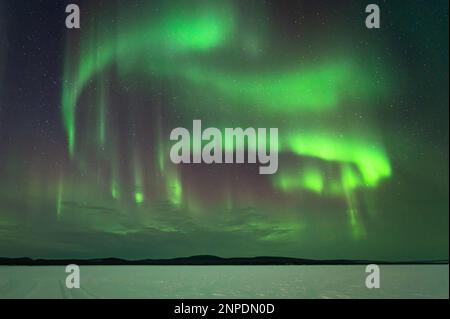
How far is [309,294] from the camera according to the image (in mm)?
30156

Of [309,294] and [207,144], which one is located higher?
[207,144]

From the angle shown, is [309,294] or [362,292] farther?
[362,292]

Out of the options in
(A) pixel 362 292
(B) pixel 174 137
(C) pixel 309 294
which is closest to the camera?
(B) pixel 174 137
